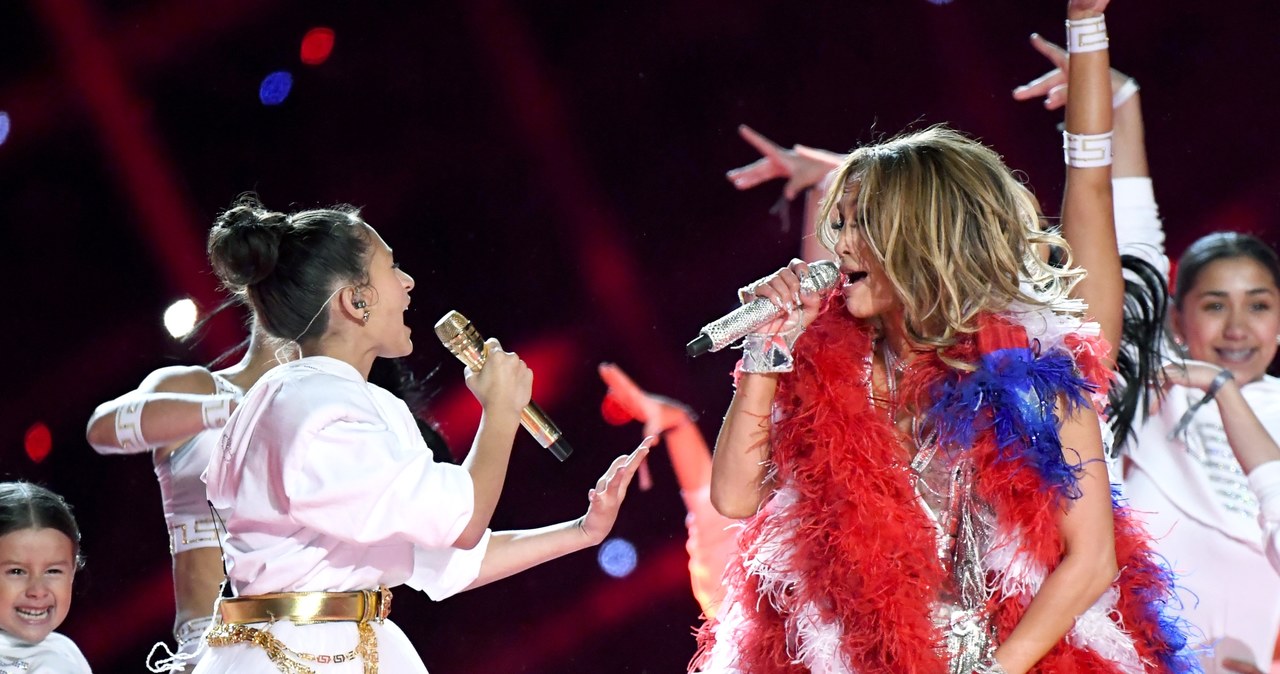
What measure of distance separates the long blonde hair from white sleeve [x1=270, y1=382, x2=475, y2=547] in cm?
67

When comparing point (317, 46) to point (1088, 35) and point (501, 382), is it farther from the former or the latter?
point (1088, 35)

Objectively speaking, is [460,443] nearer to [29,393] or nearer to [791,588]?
[29,393]

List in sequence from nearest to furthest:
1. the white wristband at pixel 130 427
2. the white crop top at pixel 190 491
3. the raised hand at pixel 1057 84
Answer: the white wristband at pixel 130 427 < the white crop top at pixel 190 491 < the raised hand at pixel 1057 84

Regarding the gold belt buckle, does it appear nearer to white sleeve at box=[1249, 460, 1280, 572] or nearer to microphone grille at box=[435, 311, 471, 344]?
microphone grille at box=[435, 311, 471, 344]

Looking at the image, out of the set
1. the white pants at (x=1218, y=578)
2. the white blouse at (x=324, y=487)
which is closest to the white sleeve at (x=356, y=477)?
the white blouse at (x=324, y=487)

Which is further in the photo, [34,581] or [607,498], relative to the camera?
[34,581]

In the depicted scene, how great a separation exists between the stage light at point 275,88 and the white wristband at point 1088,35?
2.58 meters

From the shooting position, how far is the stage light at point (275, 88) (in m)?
3.92

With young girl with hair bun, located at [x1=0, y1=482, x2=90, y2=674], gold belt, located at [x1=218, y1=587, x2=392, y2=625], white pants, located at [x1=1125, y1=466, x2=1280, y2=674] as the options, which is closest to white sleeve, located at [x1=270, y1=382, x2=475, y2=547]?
gold belt, located at [x1=218, y1=587, x2=392, y2=625]

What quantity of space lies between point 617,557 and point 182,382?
170 cm

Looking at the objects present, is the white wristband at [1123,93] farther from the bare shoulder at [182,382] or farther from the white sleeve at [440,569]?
the bare shoulder at [182,382]

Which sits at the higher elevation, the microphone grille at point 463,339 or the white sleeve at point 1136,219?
the microphone grille at point 463,339

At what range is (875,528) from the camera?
164 centimetres

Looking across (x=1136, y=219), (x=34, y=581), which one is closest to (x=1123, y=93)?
(x=1136, y=219)
